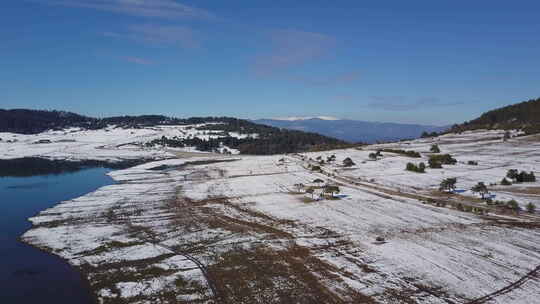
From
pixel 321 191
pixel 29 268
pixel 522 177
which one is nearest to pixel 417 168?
pixel 522 177

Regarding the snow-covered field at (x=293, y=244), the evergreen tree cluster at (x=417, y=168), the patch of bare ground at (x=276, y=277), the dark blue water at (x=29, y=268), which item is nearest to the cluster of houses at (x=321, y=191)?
the snow-covered field at (x=293, y=244)

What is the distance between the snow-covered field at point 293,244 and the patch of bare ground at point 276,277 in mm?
79

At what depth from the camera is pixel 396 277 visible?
23.3m

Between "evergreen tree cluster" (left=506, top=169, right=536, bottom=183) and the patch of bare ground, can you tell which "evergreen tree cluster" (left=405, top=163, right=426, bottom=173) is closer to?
"evergreen tree cluster" (left=506, top=169, right=536, bottom=183)

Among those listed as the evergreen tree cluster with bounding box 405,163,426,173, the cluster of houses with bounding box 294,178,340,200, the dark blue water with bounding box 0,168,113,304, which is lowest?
the dark blue water with bounding box 0,168,113,304

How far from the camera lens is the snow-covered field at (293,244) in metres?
21.7

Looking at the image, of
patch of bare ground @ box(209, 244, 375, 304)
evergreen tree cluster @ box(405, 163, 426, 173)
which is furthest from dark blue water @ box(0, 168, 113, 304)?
evergreen tree cluster @ box(405, 163, 426, 173)

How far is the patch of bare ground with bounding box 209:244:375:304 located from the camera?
20583 mm

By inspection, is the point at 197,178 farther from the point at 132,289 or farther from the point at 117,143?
the point at 117,143

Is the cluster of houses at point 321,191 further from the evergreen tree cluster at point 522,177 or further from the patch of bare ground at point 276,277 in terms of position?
the evergreen tree cluster at point 522,177

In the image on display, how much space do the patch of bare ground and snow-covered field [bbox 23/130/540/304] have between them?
0.26 feet

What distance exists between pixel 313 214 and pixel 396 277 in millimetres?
17344

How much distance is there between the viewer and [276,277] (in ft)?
77.2

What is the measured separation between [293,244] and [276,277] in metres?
6.73
